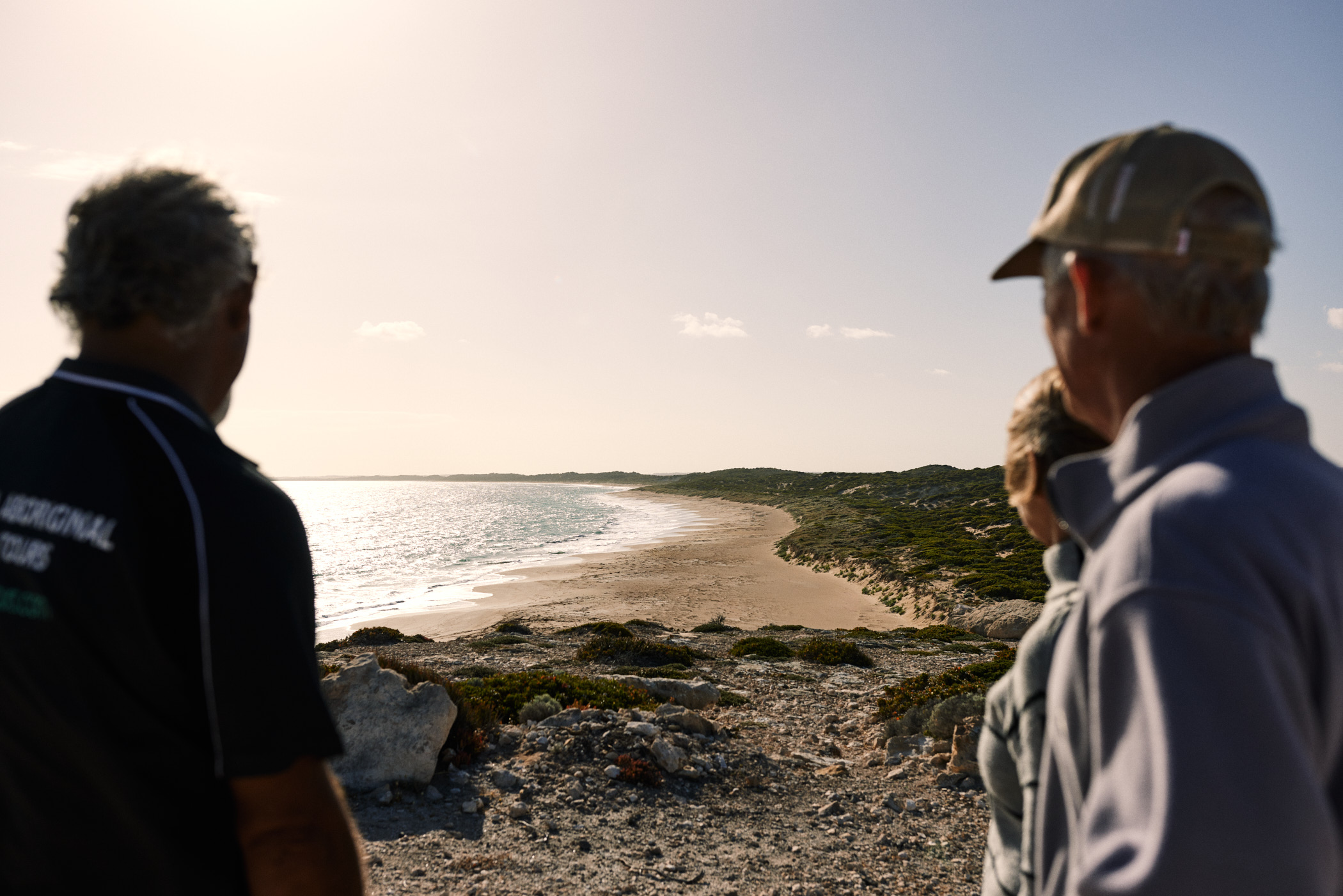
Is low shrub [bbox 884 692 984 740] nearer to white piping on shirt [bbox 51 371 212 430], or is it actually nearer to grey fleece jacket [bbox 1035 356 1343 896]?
grey fleece jacket [bbox 1035 356 1343 896]

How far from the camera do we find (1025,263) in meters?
1.76

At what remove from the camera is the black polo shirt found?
1380 mm

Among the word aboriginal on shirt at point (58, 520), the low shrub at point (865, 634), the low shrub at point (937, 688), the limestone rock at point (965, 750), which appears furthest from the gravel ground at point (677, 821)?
the low shrub at point (865, 634)

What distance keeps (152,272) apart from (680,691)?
33.7 ft

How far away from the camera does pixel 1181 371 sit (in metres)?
1.27

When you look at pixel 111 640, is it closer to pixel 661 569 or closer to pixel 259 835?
pixel 259 835

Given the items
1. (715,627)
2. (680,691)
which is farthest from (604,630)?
(680,691)

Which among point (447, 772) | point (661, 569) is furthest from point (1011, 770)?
point (661, 569)

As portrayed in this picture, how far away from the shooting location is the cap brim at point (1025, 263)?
1.69m

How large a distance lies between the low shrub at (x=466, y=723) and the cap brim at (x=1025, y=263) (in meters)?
7.00

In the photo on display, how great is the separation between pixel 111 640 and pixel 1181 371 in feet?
6.72

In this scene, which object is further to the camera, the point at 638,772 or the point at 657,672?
the point at 657,672

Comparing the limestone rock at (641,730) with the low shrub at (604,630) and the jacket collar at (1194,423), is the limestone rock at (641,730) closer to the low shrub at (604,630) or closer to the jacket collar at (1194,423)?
the jacket collar at (1194,423)

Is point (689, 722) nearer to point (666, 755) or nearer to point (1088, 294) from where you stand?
point (666, 755)
